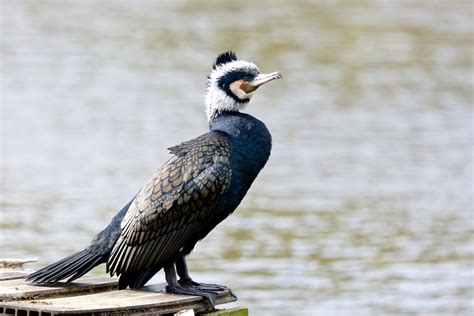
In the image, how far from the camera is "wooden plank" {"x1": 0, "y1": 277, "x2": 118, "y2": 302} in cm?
738

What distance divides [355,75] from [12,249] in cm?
1276

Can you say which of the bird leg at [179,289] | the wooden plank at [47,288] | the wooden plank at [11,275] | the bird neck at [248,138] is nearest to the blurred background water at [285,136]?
the wooden plank at [11,275]

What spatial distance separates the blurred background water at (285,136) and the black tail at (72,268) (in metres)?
4.00

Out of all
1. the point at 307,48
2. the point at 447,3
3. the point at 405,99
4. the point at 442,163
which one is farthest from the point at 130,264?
the point at 447,3

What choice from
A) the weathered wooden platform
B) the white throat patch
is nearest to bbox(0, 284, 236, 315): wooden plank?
the weathered wooden platform

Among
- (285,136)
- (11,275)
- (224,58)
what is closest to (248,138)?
(224,58)

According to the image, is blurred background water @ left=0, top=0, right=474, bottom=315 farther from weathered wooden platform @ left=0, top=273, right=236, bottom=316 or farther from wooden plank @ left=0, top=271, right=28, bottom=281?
weathered wooden platform @ left=0, top=273, right=236, bottom=316

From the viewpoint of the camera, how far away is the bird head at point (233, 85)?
306 inches

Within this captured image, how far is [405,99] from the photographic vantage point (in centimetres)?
2289

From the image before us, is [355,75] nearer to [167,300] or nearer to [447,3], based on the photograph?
[447,3]

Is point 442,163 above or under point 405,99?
under

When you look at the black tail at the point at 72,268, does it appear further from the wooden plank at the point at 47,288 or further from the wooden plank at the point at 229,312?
the wooden plank at the point at 229,312

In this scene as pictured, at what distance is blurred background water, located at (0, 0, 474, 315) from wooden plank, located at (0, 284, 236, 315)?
13.0ft

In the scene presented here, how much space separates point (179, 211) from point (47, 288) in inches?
34.6
